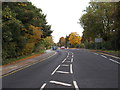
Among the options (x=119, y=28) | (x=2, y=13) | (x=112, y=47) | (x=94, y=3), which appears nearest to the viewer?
(x=2, y=13)

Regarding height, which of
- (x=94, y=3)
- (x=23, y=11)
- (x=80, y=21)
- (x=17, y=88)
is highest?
(x=94, y=3)

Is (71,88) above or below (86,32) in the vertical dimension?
below

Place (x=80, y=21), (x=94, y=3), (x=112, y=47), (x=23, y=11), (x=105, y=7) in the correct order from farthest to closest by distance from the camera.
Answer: (x=80, y=21) < (x=94, y=3) < (x=105, y=7) < (x=112, y=47) < (x=23, y=11)

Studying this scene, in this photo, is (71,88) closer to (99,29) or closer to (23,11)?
(23,11)

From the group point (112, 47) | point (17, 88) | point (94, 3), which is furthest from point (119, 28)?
point (17, 88)

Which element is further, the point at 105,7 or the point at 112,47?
the point at 105,7

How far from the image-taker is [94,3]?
41469 mm

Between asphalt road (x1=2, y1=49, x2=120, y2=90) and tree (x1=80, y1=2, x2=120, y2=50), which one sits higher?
tree (x1=80, y1=2, x2=120, y2=50)

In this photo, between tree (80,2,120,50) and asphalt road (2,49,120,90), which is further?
tree (80,2,120,50)

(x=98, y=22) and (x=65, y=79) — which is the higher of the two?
(x=98, y=22)

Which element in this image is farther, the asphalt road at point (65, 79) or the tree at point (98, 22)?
the tree at point (98, 22)

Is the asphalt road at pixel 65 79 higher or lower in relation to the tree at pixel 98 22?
lower

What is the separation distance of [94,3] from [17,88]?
3947 centimetres

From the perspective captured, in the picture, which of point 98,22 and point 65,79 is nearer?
point 65,79
